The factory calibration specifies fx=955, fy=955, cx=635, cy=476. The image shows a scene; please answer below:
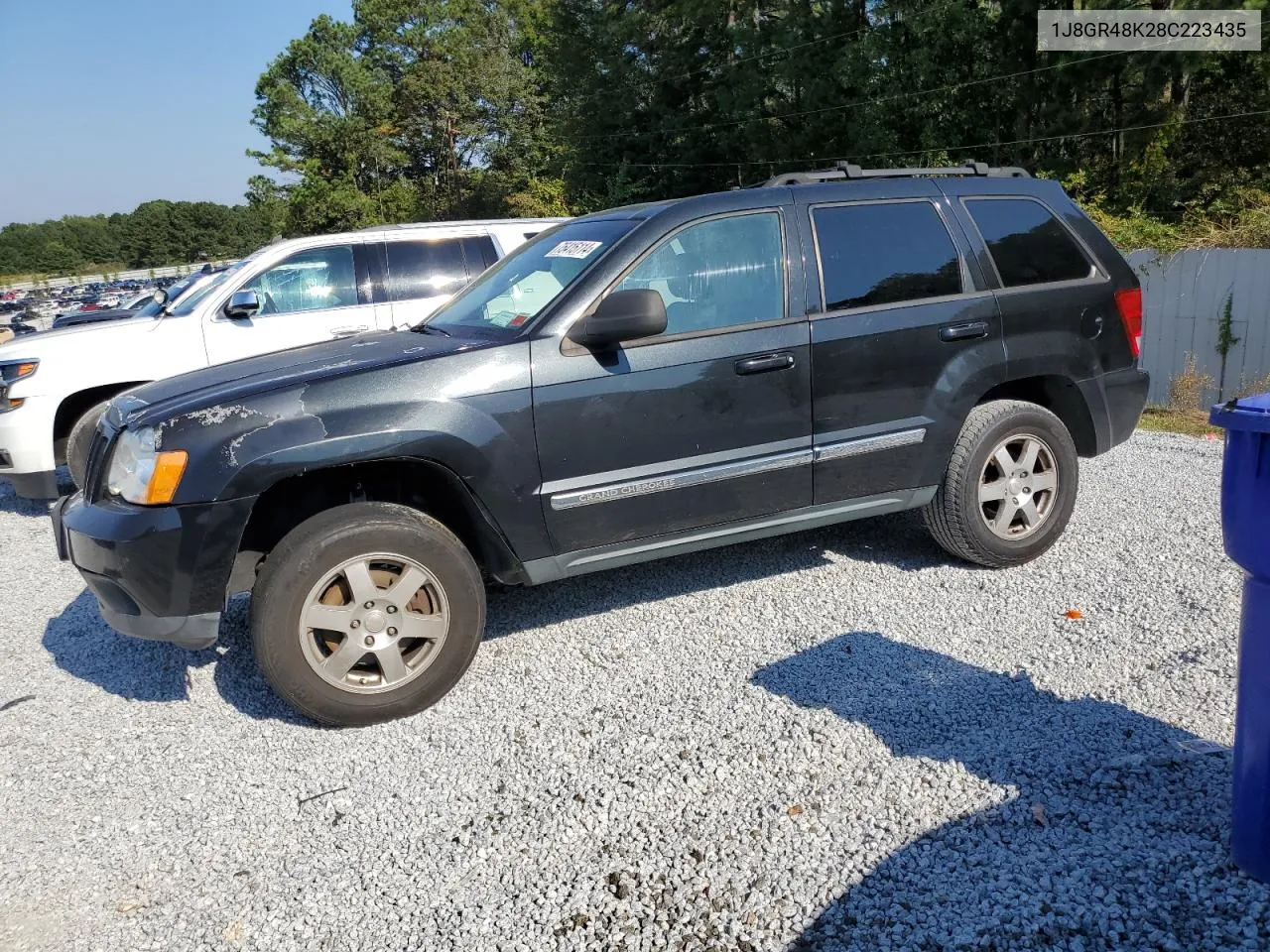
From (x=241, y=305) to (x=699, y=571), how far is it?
177 inches

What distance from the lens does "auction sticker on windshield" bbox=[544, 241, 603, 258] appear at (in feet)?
13.6

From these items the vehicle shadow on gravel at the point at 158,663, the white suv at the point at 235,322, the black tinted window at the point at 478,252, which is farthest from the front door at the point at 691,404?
the black tinted window at the point at 478,252

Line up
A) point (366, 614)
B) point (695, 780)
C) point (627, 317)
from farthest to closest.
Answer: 1. point (627, 317)
2. point (366, 614)
3. point (695, 780)

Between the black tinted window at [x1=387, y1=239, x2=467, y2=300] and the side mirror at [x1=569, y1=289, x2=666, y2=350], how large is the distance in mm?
4569

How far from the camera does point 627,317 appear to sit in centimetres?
365

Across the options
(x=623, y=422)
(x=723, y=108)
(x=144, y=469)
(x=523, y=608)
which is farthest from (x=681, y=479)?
(x=723, y=108)

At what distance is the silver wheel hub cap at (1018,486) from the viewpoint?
15.2 feet

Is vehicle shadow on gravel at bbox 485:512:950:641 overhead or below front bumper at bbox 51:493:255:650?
below

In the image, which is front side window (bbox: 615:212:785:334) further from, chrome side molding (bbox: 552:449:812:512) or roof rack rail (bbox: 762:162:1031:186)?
chrome side molding (bbox: 552:449:812:512)

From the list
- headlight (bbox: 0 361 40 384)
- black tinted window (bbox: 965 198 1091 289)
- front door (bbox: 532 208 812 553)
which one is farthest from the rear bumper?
headlight (bbox: 0 361 40 384)

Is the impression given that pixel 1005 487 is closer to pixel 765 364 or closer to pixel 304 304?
pixel 765 364

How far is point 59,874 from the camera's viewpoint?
2.88m

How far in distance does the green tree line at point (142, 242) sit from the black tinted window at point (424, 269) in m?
118

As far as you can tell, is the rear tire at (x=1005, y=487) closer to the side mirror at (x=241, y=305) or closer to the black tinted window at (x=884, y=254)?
the black tinted window at (x=884, y=254)
